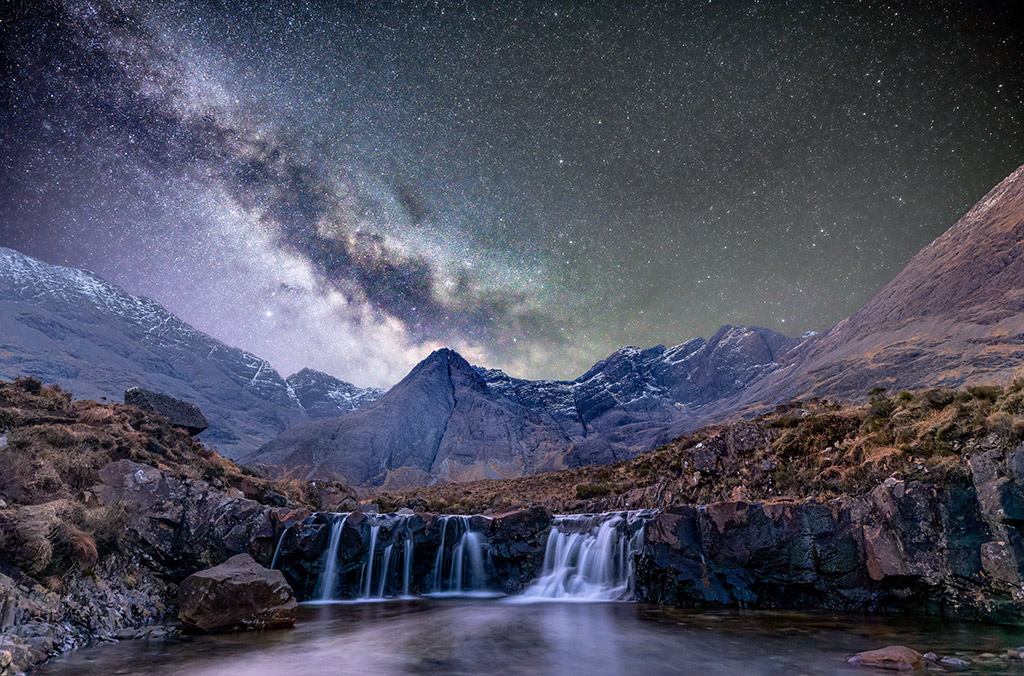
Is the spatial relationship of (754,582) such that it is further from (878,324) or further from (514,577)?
(878,324)

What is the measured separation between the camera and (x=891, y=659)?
32.0 ft

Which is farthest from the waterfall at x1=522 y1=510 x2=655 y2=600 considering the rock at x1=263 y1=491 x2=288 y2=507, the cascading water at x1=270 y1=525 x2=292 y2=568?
the rock at x1=263 y1=491 x2=288 y2=507

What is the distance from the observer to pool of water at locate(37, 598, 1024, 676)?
10469mm

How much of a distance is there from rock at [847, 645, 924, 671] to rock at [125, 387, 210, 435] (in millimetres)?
32695

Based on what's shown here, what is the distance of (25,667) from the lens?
915cm

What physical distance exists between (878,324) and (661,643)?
487 ft

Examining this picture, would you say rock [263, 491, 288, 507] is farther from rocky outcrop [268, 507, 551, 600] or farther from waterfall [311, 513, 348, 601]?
waterfall [311, 513, 348, 601]

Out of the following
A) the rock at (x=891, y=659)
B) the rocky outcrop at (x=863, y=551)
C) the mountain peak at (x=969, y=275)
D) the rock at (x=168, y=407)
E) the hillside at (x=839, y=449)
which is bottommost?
the rock at (x=891, y=659)

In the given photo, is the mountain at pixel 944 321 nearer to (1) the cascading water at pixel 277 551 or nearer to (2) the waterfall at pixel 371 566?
(2) the waterfall at pixel 371 566

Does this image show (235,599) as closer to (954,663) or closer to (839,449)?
(954,663)

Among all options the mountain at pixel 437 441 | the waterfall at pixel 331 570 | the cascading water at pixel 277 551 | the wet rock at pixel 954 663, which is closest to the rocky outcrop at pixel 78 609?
the cascading water at pixel 277 551

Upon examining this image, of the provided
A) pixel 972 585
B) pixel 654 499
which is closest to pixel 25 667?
pixel 972 585

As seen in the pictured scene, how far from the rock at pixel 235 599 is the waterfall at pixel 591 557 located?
41.6 feet

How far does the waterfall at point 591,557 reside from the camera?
21958 millimetres
